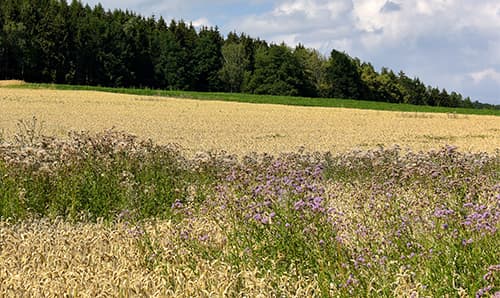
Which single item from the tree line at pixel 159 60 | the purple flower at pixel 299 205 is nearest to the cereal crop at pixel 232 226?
the purple flower at pixel 299 205

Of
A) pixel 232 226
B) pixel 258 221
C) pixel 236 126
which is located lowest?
pixel 236 126

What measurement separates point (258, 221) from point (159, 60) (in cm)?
10073

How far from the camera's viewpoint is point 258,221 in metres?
5.54

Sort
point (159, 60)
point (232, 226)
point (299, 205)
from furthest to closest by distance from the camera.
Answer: point (159, 60) < point (232, 226) < point (299, 205)

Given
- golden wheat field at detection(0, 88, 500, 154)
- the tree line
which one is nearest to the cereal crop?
golden wheat field at detection(0, 88, 500, 154)

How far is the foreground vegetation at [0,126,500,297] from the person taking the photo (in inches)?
174

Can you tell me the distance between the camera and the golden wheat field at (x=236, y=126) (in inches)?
1070

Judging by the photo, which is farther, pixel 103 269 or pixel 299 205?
pixel 103 269

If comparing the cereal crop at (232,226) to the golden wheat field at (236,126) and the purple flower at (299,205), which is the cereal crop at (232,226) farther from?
the golden wheat field at (236,126)

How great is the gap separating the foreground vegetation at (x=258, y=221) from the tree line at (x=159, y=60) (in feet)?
275

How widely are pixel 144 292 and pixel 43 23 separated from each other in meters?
95.6

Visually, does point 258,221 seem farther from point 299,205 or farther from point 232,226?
point 299,205

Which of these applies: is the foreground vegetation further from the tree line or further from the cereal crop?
the tree line

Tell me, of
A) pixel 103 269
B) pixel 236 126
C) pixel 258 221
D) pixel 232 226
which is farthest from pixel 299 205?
pixel 236 126
